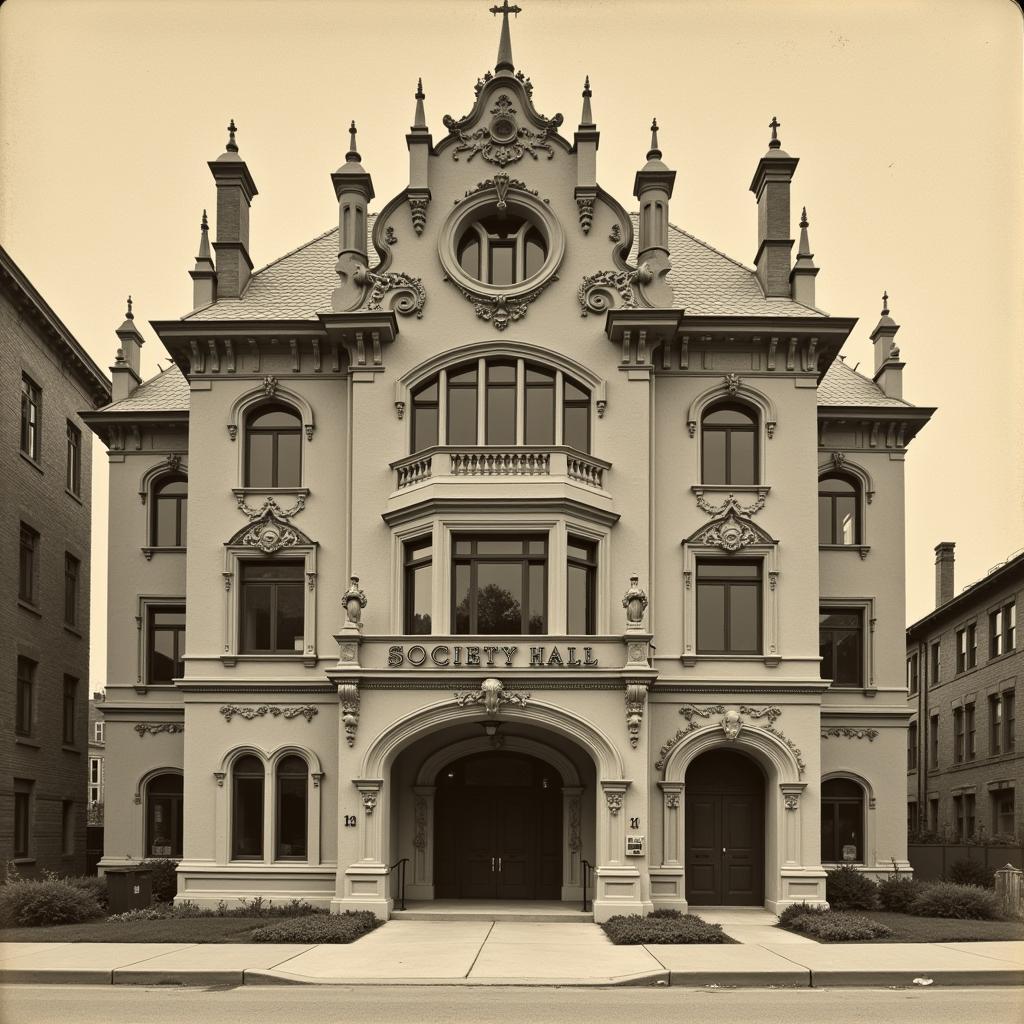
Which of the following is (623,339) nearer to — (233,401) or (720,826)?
(233,401)

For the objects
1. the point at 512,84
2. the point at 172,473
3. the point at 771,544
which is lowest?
the point at 771,544

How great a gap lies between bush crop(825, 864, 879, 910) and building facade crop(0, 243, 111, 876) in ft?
65.2

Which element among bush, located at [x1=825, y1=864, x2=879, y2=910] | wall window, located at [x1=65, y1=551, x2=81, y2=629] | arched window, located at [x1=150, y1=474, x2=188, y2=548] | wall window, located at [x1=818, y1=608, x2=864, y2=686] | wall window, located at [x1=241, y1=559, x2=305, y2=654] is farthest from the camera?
wall window, located at [x1=65, y1=551, x2=81, y2=629]

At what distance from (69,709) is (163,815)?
8.83 m

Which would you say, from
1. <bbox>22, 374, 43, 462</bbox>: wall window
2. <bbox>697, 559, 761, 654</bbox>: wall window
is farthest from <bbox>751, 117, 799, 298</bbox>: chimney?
<bbox>22, 374, 43, 462</bbox>: wall window

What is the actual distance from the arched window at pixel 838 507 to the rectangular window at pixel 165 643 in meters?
16.2

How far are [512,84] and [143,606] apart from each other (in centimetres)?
1547

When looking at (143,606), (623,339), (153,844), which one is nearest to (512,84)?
(623,339)

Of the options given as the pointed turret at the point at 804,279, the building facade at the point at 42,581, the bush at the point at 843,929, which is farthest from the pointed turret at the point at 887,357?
the building facade at the point at 42,581

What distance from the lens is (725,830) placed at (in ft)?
94.7

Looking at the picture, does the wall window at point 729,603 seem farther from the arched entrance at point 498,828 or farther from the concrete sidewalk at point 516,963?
the concrete sidewalk at point 516,963

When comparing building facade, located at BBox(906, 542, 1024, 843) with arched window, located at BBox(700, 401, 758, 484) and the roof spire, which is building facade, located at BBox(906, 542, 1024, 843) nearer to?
arched window, located at BBox(700, 401, 758, 484)

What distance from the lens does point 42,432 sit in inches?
1422

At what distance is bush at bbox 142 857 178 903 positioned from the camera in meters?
28.8
